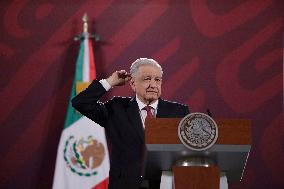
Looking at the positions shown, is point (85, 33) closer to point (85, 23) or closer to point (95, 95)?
point (85, 23)

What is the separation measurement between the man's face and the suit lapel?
0.20 ft

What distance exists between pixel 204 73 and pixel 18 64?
1.83m

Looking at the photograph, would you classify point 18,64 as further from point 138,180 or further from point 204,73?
point 138,180

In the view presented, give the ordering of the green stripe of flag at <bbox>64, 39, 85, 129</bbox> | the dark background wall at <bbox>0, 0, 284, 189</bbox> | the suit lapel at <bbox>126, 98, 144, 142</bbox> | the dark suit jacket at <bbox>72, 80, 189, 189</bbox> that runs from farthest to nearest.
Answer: the dark background wall at <bbox>0, 0, 284, 189</bbox>
the green stripe of flag at <bbox>64, 39, 85, 129</bbox>
the suit lapel at <bbox>126, 98, 144, 142</bbox>
the dark suit jacket at <bbox>72, 80, 189, 189</bbox>

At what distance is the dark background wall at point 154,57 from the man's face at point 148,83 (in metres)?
2.27

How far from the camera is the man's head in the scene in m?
2.28

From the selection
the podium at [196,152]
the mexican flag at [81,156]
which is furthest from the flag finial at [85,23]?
the podium at [196,152]

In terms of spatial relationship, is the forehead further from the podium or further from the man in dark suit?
the podium

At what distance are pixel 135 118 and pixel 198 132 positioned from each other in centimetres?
62

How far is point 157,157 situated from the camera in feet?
5.38

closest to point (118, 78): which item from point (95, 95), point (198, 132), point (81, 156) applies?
point (95, 95)

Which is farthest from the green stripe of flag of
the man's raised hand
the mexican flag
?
the man's raised hand

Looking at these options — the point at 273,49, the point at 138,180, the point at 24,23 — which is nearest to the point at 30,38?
the point at 24,23

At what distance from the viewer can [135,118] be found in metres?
2.19
